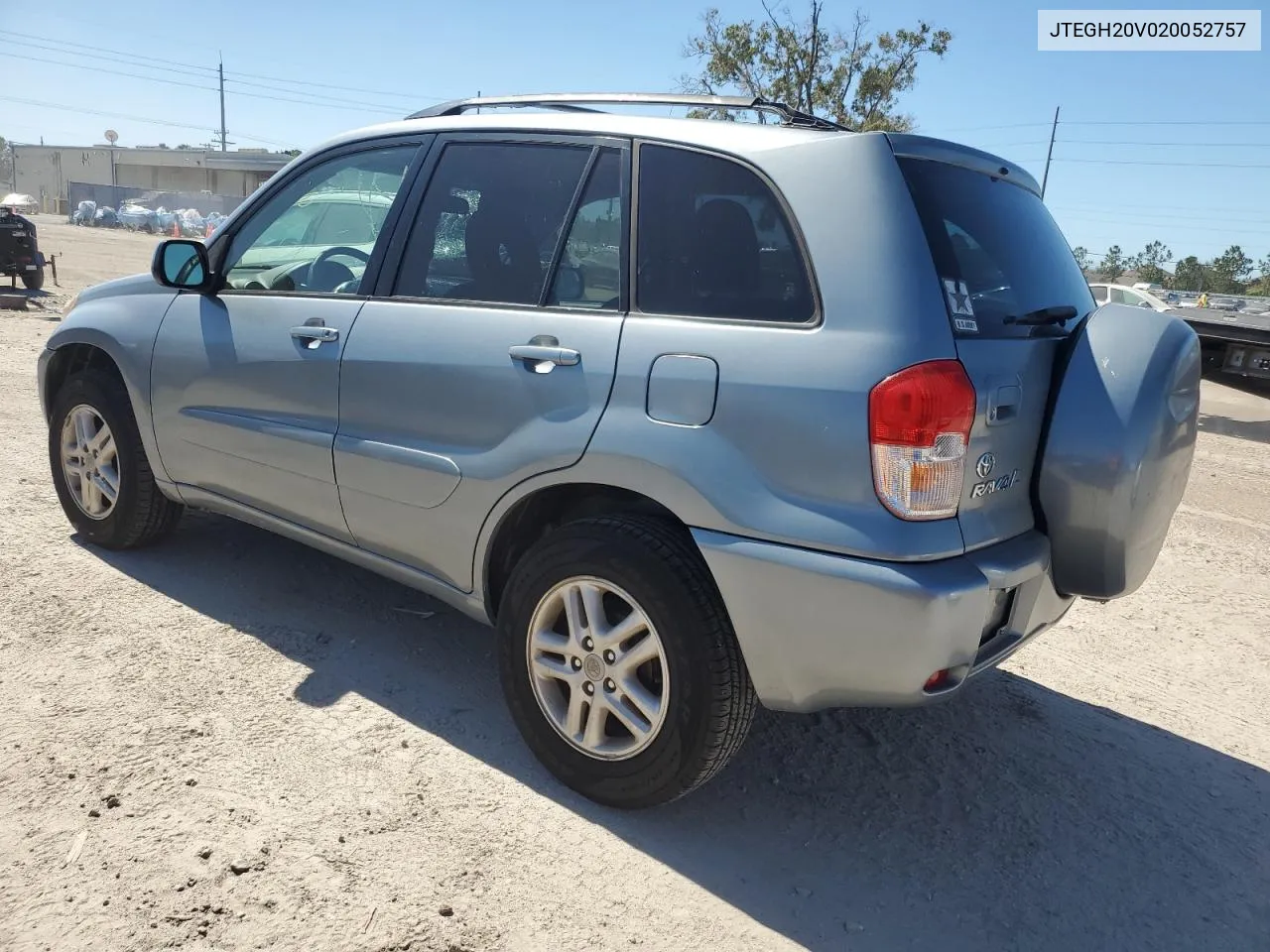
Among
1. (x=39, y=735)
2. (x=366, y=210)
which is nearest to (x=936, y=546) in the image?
(x=366, y=210)

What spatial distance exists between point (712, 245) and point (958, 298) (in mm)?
645

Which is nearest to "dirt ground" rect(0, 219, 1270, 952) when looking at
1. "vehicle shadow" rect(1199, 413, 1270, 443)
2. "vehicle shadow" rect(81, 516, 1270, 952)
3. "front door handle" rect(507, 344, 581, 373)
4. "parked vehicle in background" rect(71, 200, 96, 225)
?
"vehicle shadow" rect(81, 516, 1270, 952)

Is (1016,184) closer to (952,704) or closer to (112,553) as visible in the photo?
(952,704)

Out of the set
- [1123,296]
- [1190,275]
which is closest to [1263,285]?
[1190,275]

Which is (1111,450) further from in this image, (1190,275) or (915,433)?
(1190,275)

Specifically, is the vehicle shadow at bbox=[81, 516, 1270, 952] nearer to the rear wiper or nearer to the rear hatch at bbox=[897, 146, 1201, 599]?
the rear hatch at bbox=[897, 146, 1201, 599]

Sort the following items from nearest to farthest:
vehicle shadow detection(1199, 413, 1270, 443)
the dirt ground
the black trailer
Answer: the dirt ground → the black trailer → vehicle shadow detection(1199, 413, 1270, 443)

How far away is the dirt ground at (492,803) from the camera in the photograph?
7.48ft

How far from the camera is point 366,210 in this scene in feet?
11.2

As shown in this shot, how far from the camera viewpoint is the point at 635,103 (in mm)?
3020

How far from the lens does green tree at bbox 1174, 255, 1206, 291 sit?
75406 millimetres

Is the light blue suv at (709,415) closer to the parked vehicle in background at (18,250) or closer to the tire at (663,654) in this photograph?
the tire at (663,654)

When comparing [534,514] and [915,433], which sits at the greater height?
[915,433]

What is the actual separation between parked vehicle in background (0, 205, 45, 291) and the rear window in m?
16.7
